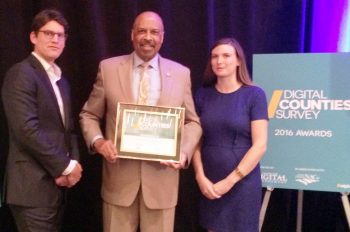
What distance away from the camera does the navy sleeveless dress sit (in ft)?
7.23

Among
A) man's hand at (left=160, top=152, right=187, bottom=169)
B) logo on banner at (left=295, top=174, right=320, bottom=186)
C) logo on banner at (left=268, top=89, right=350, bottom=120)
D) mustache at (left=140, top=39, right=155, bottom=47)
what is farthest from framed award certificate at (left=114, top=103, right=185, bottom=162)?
logo on banner at (left=295, top=174, right=320, bottom=186)

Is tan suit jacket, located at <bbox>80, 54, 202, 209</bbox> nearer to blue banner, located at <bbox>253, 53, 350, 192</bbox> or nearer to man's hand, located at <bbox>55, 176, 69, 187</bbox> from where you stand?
man's hand, located at <bbox>55, 176, 69, 187</bbox>

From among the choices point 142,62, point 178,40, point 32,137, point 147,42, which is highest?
point 178,40

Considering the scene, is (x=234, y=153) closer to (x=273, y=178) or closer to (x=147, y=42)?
(x=273, y=178)

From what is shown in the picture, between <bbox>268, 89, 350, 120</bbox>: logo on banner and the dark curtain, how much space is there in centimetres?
53

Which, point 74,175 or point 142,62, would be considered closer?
point 74,175

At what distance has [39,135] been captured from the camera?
1.90 meters

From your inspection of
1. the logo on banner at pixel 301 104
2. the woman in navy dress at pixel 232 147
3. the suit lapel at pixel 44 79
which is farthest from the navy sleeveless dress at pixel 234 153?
the suit lapel at pixel 44 79

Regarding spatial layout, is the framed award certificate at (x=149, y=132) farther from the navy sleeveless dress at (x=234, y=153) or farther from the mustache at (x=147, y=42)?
the mustache at (x=147, y=42)

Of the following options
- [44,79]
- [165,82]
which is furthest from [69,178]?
[165,82]

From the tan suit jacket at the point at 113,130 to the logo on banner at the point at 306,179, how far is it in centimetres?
73

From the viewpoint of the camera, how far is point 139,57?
88.5 inches

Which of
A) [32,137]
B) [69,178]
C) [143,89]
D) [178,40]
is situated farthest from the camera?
[178,40]

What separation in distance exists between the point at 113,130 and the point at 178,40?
104 centimetres
